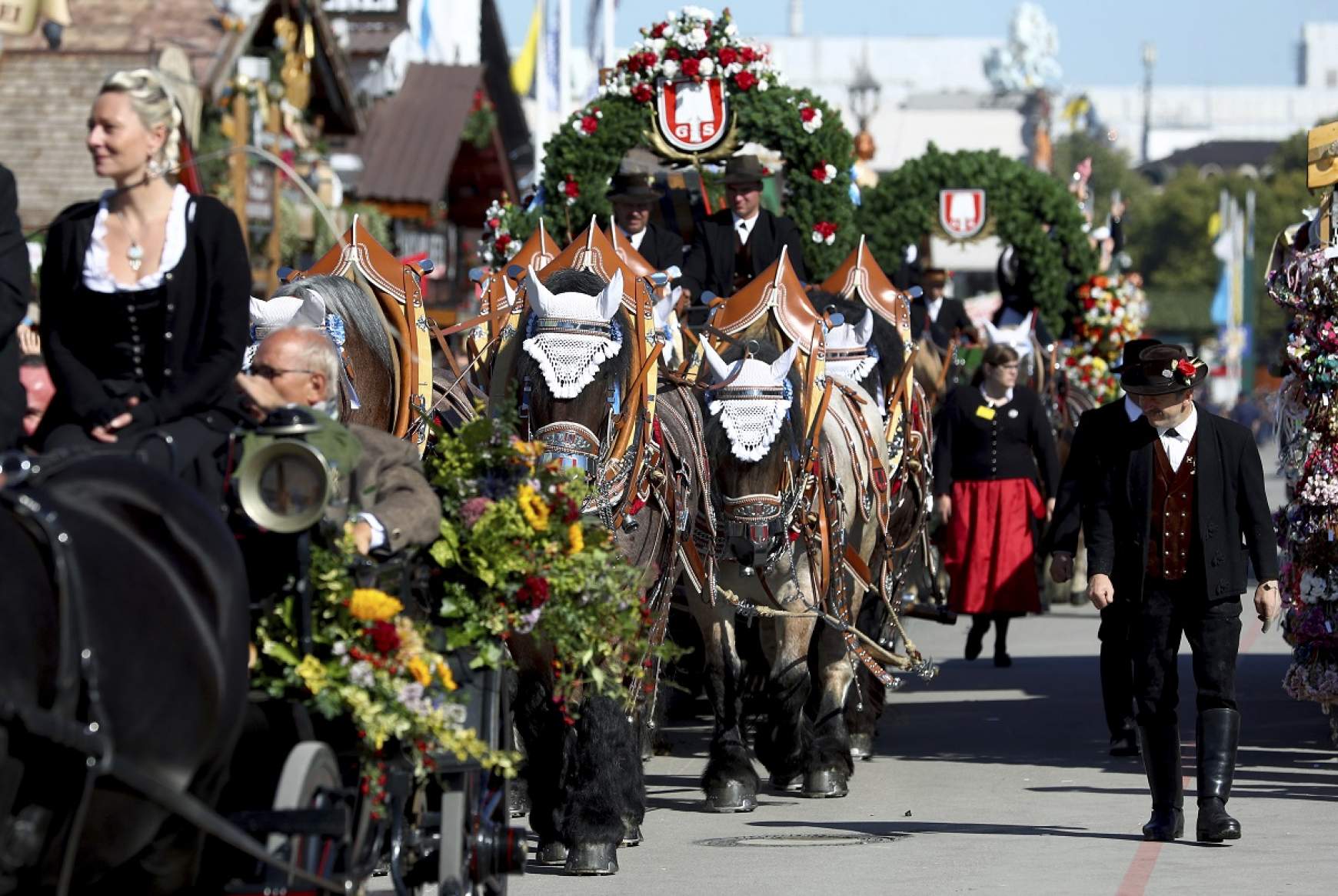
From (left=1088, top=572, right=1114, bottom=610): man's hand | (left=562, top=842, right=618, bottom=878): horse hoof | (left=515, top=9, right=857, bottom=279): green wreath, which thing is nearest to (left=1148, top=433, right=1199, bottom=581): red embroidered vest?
(left=1088, top=572, right=1114, bottom=610): man's hand

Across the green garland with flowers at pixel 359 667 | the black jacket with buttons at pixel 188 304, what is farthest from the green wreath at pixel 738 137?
the green garland with flowers at pixel 359 667

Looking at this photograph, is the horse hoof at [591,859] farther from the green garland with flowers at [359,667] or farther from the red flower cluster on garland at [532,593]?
the green garland with flowers at [359,667]

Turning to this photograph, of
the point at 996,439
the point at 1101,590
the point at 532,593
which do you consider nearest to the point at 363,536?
the point at 532,593

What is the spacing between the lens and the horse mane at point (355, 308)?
976cm

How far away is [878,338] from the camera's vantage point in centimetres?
1356

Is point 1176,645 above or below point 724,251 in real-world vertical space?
below

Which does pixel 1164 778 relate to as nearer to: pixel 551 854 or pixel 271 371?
pixel 551 854

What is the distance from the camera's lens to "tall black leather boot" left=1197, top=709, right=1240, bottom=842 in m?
9.38

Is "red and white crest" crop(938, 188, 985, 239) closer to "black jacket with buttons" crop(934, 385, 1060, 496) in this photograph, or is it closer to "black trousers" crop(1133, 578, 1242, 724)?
"black jacket with buttons" crop(934, 385, 1060, 496)

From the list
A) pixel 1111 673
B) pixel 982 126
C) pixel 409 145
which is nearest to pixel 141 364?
pixel 1111 673

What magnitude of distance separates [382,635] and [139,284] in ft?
3.65

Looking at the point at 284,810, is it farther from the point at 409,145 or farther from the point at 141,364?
the point at 409,145

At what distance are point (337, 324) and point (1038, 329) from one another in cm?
1187

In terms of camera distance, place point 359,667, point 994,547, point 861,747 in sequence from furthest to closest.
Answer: point 994,547
point 861,747
point 359,667
